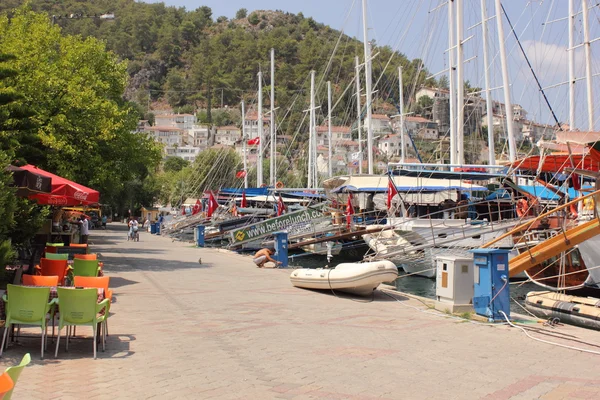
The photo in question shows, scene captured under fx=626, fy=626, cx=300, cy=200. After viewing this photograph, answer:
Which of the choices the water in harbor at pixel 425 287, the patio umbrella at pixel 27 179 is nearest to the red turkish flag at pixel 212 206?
the water in harbor at pixel 425 287

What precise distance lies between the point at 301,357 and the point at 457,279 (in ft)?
16.8

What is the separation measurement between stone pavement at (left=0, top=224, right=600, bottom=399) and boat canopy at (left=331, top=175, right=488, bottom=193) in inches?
621

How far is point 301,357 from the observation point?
336 inches

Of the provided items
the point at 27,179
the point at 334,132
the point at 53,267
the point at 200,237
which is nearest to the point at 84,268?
the point at 53,267

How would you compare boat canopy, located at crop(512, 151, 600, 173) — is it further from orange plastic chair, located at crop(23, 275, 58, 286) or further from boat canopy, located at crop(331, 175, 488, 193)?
orange plastic chair, located at crop(23, 275, 58, 286)

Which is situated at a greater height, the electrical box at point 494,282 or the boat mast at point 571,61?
the boat mast at point 571,61

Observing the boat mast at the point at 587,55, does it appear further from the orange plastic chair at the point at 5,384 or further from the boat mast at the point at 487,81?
the orange plastic chair at the point at 5,384

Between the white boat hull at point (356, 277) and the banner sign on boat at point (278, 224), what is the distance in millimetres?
14015

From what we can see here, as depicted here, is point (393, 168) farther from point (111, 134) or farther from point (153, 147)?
point (153, 147)

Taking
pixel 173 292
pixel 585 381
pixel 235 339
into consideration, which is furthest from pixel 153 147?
pixel 585 381

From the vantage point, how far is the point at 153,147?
31484 mm

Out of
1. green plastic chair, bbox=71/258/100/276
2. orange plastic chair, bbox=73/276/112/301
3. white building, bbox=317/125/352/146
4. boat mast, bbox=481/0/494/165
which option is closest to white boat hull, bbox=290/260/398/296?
green plastic chair, bbox=71/258/100/276

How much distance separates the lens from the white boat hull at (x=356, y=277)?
1446cm

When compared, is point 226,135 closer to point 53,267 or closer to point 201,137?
point 201,137
